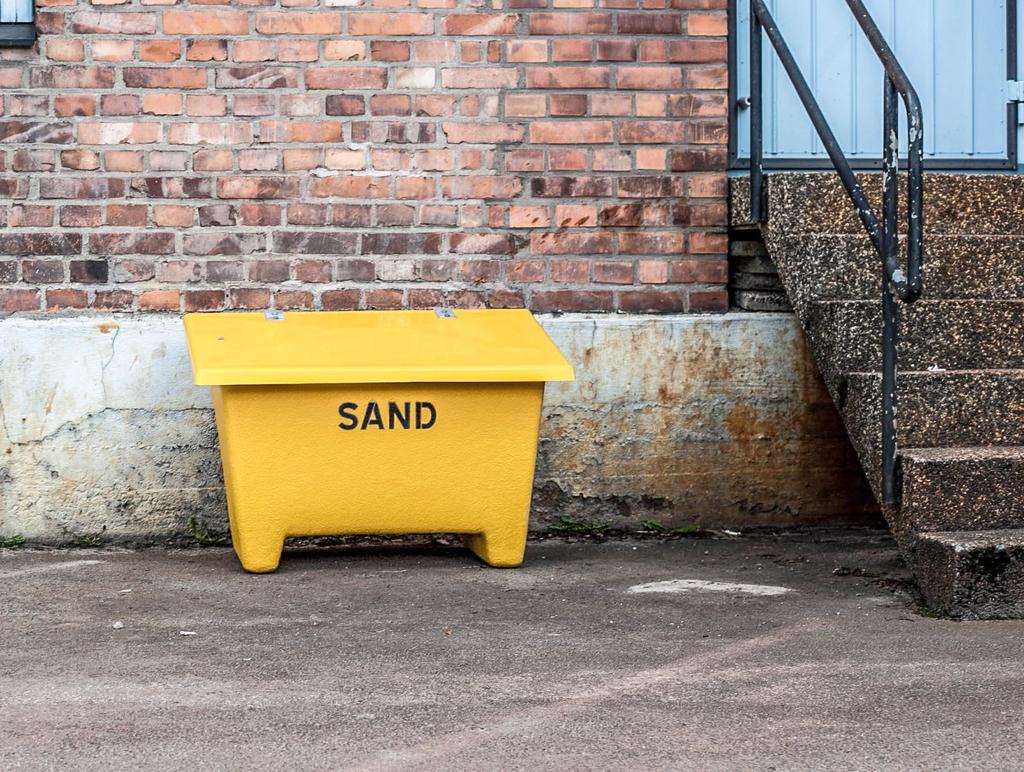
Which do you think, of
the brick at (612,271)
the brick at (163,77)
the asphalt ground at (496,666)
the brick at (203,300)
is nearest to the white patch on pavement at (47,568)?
the asphalt ground at (496,666)

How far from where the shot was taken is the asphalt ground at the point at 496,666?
2.76 m

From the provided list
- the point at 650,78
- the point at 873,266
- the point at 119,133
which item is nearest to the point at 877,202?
the point at 873,266

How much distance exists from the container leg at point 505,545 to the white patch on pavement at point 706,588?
0.44m

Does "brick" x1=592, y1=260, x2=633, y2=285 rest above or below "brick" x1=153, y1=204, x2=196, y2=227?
below

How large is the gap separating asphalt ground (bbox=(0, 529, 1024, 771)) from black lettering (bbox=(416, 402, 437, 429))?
472 mm

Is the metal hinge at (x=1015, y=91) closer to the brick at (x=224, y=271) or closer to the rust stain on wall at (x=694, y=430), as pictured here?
the rust stain on wall at (x=694, y=430)

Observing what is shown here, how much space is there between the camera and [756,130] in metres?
4.97

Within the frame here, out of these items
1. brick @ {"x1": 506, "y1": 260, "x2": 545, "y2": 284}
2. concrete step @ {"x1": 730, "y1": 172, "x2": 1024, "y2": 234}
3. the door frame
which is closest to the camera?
concrete step @ {"x1": 730, "y1": 172, "x2": 1024, "y2": 234}

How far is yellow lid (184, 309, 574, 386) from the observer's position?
4.26 m

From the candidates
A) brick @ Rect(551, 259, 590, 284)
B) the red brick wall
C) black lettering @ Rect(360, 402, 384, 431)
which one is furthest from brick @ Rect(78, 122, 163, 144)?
brick @ Rect(551, 259, 590, 284)

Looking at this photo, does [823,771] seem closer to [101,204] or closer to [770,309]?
[770,309]

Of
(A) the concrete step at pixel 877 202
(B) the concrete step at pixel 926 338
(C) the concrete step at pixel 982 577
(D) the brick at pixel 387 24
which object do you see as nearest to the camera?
(C) the concrete step at pixel 982 577

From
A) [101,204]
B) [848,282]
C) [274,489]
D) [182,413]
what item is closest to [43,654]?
[274,489]

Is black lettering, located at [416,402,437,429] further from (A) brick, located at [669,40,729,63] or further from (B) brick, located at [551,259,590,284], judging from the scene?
(A) brick, located at [669,40,729,63]
